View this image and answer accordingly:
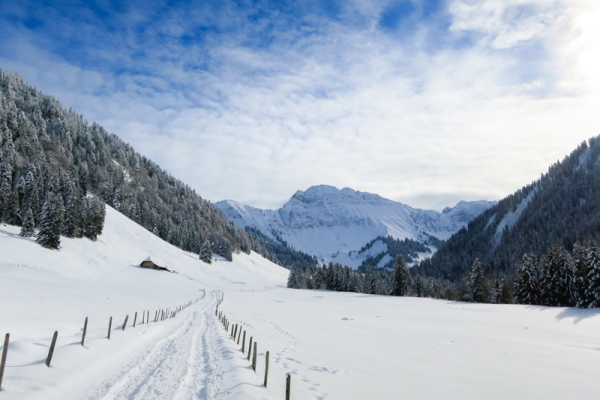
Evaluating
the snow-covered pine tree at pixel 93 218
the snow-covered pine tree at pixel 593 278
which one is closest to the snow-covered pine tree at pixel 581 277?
the snow-covered pine tree at pixel 593 278

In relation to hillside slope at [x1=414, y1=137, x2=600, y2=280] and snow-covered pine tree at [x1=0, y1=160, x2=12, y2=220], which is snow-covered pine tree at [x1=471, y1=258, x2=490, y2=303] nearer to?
hillside slope at [x1=414, y1=137, x2=600, y2=280]

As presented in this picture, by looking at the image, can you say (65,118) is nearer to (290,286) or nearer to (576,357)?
(290,286)

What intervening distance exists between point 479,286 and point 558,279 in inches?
623

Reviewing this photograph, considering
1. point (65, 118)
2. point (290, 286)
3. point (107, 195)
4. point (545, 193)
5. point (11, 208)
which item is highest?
point (65, 118)

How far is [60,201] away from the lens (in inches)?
2645

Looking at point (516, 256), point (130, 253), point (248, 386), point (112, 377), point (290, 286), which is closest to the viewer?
point (248, 386)

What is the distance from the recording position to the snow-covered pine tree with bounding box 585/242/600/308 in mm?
45469

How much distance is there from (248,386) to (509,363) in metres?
15.1

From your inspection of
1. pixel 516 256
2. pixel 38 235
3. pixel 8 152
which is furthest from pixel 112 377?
pixel 516 256

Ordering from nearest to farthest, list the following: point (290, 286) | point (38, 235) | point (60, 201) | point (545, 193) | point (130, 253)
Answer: point (38, 235), point (60, 201), point (130, 253), point (290, 286), point (545, 193)

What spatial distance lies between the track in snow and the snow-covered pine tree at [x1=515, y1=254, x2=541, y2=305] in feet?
200

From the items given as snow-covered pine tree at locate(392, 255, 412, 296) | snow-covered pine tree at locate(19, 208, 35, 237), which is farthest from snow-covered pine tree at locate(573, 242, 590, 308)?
snow-covered pine tree at locate(19, 208, 35, 237)

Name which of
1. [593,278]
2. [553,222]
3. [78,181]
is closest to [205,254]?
[78,181]

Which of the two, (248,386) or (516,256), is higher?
(516,256)
